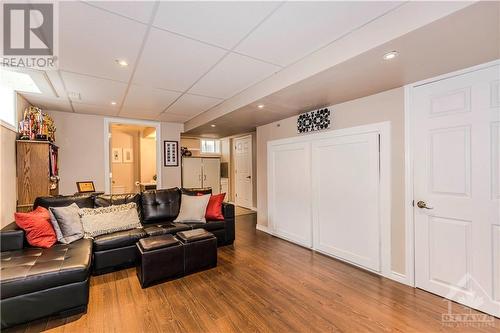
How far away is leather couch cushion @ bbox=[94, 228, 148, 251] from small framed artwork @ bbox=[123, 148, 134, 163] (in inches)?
176

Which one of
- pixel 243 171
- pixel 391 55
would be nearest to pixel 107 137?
pixel 243 171

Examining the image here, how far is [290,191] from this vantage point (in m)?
4.09

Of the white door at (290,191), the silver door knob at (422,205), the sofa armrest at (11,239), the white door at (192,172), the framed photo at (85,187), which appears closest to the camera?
the sofa armrest at (11,239)

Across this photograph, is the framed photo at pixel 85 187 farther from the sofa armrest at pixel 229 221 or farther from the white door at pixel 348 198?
the white door at pixel 348 198

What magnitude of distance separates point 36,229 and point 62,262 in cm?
75

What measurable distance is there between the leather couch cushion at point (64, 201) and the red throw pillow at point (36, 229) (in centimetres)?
43

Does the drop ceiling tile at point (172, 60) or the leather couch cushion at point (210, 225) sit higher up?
the drop ceiling tile at point (172, 60)

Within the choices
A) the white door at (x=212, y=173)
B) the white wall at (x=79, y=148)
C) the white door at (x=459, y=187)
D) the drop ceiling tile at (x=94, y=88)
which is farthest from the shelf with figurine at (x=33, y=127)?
the white door at (x=459, y=187)

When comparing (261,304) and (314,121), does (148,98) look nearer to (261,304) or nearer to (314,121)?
(314,121)

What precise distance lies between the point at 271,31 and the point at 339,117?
6.09 feet

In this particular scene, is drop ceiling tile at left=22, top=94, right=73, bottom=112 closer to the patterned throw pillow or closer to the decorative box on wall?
the patterned throw pillow

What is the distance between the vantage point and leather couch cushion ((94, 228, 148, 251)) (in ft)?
8.97

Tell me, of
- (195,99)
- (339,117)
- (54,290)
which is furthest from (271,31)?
(54,290)

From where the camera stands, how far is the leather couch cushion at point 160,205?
11.9 ft
